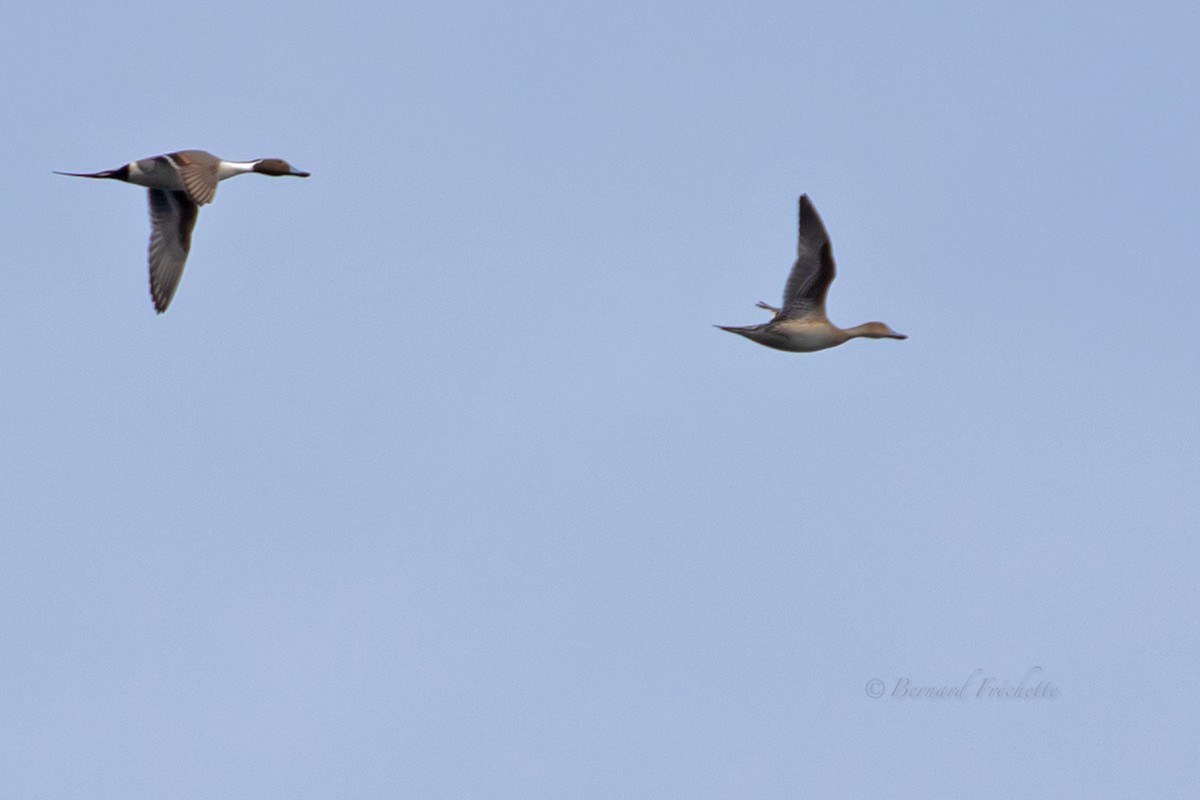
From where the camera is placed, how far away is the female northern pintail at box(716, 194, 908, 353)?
22.1 meters

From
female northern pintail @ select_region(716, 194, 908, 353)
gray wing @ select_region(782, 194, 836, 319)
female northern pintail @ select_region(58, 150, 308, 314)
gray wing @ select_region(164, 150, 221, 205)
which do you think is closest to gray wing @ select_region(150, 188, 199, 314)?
female northern pintail @ select_region(58, 150, 308, 314)

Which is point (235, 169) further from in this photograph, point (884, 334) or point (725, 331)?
point (884, 334)

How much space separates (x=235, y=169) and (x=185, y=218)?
926 mm

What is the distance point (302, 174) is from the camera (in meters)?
26.5

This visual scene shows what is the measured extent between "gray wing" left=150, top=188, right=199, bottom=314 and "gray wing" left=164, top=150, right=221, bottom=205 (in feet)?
3.89

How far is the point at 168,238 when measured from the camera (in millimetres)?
24984

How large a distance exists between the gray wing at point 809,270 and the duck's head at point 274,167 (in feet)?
25.1

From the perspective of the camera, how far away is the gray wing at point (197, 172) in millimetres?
22547

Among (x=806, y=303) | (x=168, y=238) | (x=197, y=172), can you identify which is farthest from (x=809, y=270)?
(x=168, y=238)

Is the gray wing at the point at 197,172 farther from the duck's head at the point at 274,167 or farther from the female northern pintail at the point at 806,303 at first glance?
the female northern pintail at the point at 806,303

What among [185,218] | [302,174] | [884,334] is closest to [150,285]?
[185,218]

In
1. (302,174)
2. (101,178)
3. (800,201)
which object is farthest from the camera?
(302,174)

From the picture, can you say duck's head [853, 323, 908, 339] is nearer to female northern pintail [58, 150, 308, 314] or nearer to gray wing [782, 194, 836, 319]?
gray wing [782, 194, 836, 319]

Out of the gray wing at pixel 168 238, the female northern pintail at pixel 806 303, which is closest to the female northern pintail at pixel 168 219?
the gray wing at pixel 168 238
